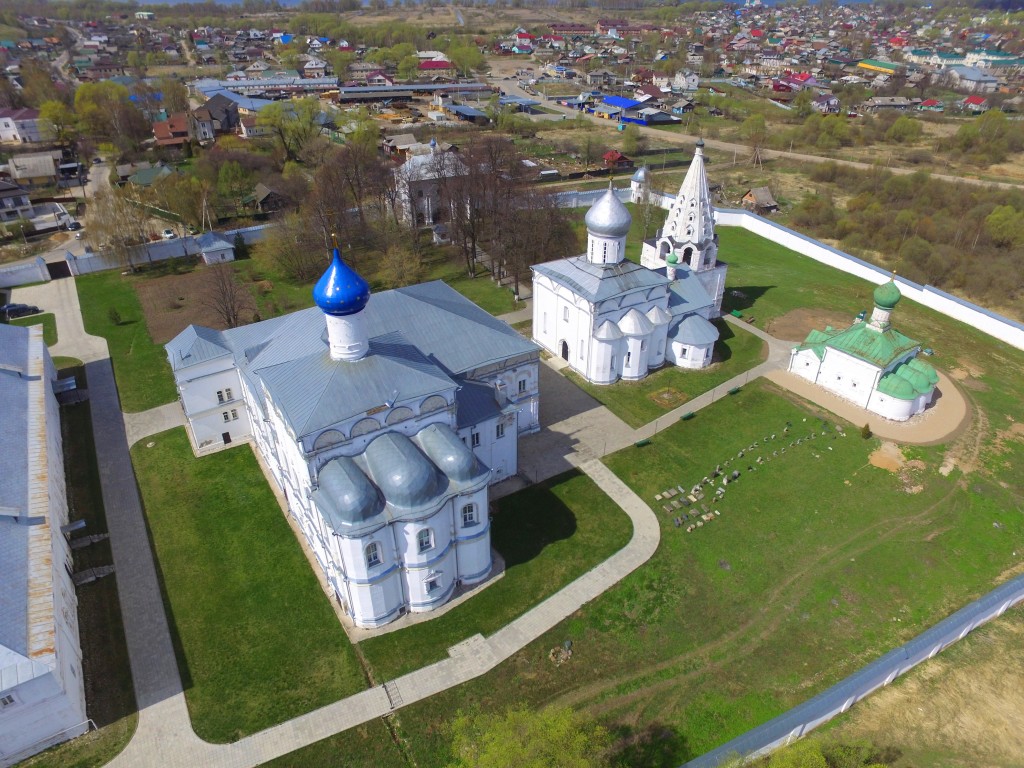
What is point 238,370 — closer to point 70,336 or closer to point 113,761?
point 113,761

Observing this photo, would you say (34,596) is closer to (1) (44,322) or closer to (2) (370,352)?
(2) (370,352)

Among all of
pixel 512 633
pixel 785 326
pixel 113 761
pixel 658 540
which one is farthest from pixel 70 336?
pixel 785 326

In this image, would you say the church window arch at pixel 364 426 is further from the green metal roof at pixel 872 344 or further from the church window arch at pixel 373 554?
the green metal roof at pixel 872 344

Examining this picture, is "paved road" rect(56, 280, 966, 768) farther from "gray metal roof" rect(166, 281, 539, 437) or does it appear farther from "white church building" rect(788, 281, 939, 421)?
"gray metal roof" rect(166, 281, 539, 437)

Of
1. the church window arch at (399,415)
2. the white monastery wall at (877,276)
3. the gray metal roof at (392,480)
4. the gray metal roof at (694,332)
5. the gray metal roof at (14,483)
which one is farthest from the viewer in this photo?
the white monastery wall at (877,276)

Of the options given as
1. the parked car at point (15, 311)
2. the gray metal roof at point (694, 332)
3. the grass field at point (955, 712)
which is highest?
the gray metal roof at point (694, 332)

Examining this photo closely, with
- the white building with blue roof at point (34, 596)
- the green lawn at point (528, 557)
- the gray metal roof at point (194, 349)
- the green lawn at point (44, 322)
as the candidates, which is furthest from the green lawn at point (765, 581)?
the green lawn at point (44, 322)

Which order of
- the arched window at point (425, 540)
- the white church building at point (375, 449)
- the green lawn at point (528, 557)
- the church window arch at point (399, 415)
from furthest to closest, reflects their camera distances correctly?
the church window arch at point (399, 415) → the green lawn at point (528, 557) → the arched window at point (425, 540) → the white church building at point (375, 449)
